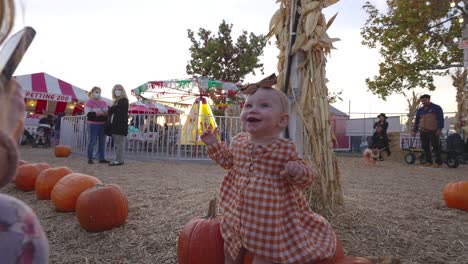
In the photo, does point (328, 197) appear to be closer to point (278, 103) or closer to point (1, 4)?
point (278, 103)

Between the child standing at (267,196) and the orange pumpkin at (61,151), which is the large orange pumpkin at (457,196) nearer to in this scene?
the child standing at (267,196)

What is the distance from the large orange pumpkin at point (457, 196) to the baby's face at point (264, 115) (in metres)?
2.82

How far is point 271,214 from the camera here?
174 cm

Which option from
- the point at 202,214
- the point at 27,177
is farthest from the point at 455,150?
the point at 27,177

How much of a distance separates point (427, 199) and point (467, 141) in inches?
302

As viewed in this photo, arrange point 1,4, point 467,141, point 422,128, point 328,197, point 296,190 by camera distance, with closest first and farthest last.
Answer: point 1,4
point 296,190
point 328,197
point 422,128
point 467,141

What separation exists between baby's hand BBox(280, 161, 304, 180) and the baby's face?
255mm

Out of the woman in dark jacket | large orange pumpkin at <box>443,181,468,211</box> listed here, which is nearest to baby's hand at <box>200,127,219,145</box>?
large orange pumpkin at <box>443,181,468,211</box>

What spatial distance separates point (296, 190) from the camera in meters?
1.87

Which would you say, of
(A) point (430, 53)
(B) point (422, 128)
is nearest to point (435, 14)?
(A) point (430, 53)

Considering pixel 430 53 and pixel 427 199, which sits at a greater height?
pixel 430 53

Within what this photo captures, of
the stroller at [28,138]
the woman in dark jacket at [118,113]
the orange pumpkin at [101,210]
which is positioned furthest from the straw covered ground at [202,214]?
the stroller at [28,138]

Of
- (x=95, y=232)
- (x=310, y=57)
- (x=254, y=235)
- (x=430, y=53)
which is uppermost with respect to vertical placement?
(x=430, y=53)

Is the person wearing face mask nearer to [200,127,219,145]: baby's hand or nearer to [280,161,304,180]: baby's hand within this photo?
[200,127,219,145]: baby's hand
